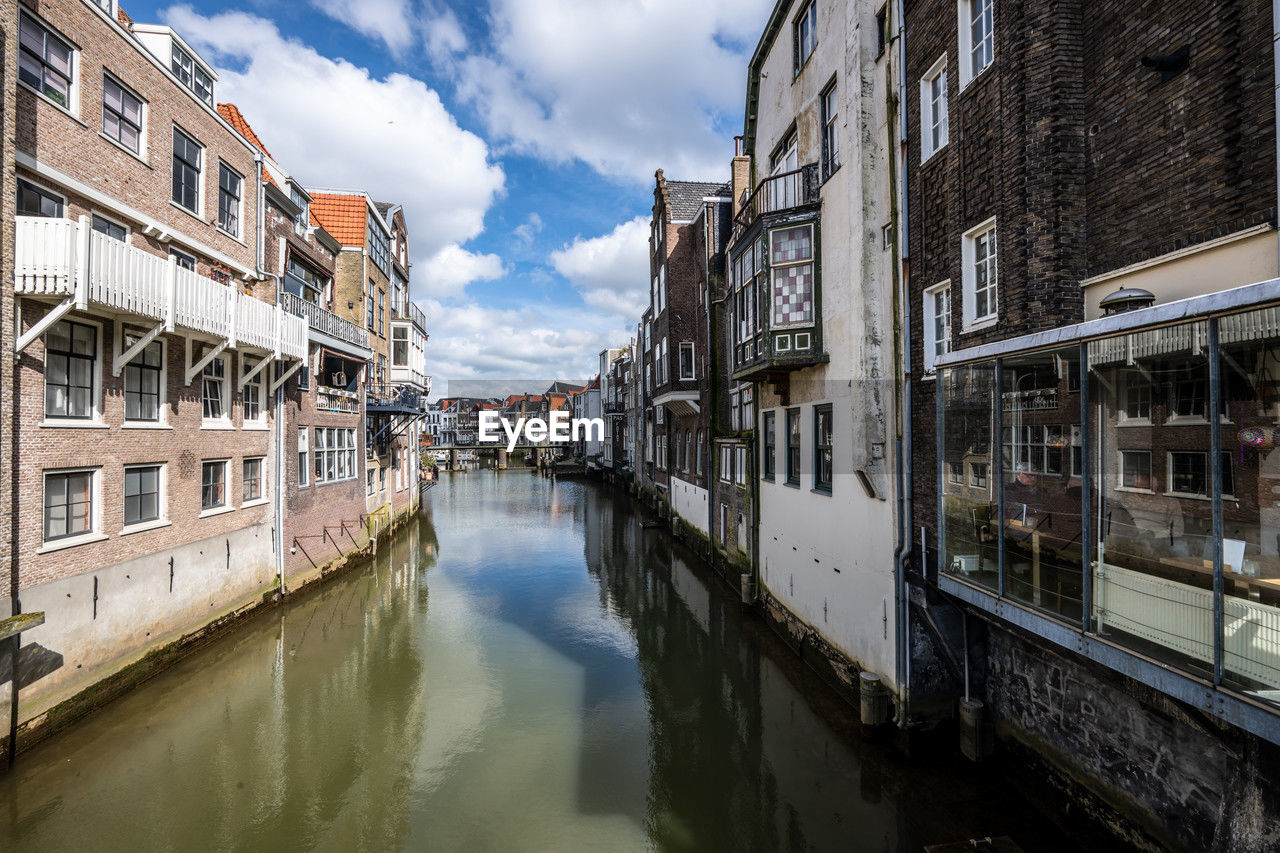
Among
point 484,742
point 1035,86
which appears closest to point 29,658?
point 484,742

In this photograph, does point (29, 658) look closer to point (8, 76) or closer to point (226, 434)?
point (226, 434)

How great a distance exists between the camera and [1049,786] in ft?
23.4

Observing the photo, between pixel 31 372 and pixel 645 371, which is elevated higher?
pixel 645 371

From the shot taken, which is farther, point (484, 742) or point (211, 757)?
point (484, 742)

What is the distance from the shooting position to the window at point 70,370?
9.66 meters

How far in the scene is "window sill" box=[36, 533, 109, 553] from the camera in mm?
9258

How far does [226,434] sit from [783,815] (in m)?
14.5

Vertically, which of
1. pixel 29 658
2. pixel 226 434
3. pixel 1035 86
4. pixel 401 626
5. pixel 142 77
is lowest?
→ pixel 401 626

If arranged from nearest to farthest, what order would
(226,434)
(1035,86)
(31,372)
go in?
(1035,86) → (31,372) → (226,434)

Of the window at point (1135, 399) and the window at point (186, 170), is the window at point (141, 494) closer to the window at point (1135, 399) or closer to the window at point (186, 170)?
the window at point (186, 170)

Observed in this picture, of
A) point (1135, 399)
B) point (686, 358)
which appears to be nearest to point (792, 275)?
point (1135, 399)

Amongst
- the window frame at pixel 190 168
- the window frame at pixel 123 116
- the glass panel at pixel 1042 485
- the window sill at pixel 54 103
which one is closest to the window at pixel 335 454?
the window frame at pixel 190 168

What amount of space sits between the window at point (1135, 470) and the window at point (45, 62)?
15.1 metres

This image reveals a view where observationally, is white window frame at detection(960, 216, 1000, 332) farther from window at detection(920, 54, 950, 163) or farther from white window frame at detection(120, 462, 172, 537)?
white window frame at detection(120, 462, 172, 537)
